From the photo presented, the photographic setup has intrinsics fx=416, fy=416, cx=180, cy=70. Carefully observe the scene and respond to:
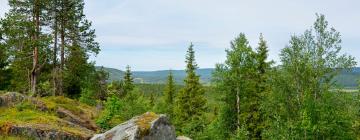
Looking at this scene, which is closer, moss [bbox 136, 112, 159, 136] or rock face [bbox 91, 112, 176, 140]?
rock face [bbox 91, 112, 176, 140]

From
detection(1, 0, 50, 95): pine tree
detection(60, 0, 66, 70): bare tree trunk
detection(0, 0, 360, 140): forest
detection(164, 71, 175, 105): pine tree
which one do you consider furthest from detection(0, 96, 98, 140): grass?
detection(164, 71, 175, 105): pine tree

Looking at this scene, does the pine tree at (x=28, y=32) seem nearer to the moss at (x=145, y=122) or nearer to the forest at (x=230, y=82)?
the forest at (x=230, y=82)

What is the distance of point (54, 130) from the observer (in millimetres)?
17797

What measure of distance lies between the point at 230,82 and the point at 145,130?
88.3ft

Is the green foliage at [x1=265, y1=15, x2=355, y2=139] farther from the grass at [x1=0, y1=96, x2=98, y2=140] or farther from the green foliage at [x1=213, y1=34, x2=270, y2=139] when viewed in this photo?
the grass at [x1=0, y1=96, x2=98, y2=140]

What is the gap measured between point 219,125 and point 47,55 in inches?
715

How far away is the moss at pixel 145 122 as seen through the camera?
15.8 metres

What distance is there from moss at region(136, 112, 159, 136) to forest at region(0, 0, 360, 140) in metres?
5.78

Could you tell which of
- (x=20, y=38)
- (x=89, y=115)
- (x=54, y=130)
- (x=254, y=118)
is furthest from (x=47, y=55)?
(x=54, y=130)

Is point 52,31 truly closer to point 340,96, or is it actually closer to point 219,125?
point 219,125

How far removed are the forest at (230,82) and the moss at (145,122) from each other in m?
5.78

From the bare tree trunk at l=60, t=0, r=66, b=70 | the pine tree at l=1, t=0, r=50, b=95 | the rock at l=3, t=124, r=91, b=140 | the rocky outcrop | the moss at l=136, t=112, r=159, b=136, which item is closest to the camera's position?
the moss at l=136, t=112, r=159, b=136

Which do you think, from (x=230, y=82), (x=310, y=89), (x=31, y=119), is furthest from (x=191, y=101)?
(x=31, y=119)

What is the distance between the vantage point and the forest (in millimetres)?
31234
